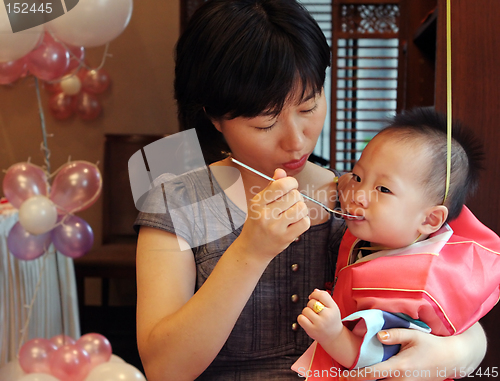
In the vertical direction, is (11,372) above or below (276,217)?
below

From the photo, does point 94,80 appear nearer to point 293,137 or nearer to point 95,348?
point 95,348

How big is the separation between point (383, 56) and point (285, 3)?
4.67 ft

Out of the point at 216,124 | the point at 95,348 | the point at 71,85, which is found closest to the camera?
the point at 216,124

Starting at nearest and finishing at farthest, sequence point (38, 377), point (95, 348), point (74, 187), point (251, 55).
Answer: point (251, 55)
point (38, 377)
point (95, 348)
point (74, 187)

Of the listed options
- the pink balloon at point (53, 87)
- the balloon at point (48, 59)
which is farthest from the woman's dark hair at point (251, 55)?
the pink balloon at point (53, 87)

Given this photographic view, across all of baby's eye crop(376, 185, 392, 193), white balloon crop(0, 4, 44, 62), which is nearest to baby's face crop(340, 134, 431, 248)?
baby's eye crop(376, 185, 392, 193)

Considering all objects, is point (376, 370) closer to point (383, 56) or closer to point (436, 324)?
point (436, 324)

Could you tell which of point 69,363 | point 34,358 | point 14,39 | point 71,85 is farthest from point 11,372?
point 71,85

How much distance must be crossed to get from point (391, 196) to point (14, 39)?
1553 millimetres

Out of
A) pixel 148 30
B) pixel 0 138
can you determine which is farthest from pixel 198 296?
pixel 0 138

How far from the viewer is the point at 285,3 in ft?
2.86

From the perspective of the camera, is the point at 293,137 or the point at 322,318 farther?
the point at 293,137

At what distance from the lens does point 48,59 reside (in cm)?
209

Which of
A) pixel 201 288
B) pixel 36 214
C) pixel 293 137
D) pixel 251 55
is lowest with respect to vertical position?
pixel 36 214
